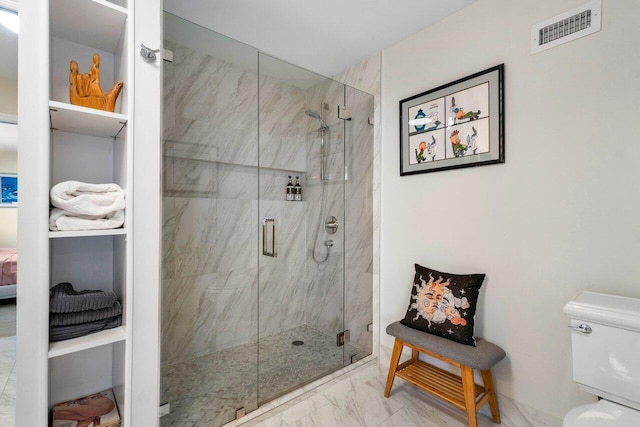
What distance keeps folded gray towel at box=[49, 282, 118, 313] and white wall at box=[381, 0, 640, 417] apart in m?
1.87

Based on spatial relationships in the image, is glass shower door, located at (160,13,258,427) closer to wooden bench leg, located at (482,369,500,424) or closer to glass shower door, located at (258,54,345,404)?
glass shower door, located at (258,54,345,404)

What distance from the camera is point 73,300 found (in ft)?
4.02

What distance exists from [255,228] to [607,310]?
1883mm

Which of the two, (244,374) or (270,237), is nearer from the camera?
(244,374)

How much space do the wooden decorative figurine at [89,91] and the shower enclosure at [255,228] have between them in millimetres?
458

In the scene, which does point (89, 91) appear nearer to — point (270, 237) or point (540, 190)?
point (270, 237)

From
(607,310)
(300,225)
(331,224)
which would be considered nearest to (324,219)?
(331,224)

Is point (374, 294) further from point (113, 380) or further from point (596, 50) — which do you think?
point (596, 50)

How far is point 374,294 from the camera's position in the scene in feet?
8.25

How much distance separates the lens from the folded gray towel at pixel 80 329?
3.91 feet

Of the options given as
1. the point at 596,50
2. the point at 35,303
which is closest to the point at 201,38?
the point at 35,303

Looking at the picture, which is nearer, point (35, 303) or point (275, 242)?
point (35, 303)

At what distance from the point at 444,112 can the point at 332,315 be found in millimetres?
1771

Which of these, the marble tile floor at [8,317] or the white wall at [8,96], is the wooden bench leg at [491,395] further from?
the white wall at [8,96]
